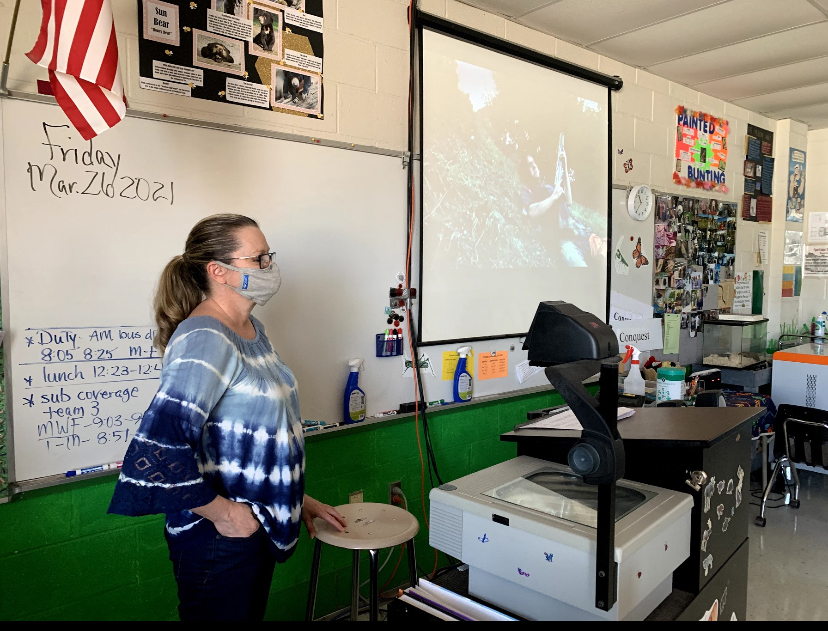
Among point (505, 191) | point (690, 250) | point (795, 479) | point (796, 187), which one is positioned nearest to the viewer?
point (505, 191)

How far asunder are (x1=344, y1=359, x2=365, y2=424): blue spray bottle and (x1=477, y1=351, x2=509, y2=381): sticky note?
75cm

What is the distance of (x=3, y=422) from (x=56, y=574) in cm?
49

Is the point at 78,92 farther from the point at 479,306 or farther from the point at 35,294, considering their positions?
the point at 479,306

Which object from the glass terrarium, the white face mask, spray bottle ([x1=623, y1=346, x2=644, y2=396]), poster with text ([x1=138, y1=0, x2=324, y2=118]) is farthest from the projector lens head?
the glass terrarium

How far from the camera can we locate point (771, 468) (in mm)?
4367

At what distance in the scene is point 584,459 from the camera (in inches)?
40.6

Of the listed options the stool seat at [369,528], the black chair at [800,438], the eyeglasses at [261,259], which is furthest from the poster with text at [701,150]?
the eyeglasses at [261,259]

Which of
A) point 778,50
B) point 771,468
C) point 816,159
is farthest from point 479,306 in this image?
point 816,159

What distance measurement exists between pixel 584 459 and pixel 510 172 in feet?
7.41

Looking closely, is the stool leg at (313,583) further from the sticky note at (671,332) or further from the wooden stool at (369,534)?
the sticky note at (671,332)

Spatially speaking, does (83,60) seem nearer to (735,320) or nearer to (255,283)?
(255,283)

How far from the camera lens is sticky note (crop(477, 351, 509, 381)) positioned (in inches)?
119

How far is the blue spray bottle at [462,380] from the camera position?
2.87 meters

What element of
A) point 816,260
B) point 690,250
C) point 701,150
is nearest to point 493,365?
point 690,250
